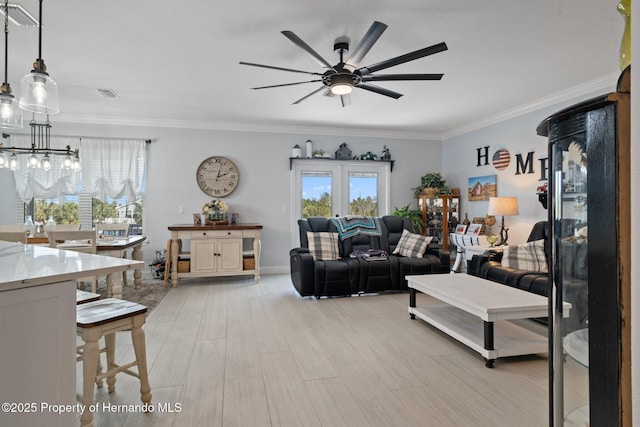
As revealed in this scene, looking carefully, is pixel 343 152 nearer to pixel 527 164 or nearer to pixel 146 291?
pixel 527 164

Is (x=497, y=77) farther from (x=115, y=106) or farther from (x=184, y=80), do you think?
(x=115, y=106)

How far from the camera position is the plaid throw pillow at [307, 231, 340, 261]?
15.0ft

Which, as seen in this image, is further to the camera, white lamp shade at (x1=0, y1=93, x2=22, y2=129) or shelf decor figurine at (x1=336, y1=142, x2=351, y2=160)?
shelf decor figurine at (x1=336, y1=142, x2=351, y2=160)

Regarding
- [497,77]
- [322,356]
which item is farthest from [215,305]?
[497,77]

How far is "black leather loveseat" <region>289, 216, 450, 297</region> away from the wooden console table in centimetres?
96

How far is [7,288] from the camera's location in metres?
1.21

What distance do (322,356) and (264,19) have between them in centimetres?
265

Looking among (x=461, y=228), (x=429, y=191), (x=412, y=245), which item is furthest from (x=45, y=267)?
(x=429, y=191)

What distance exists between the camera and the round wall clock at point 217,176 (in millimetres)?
5781

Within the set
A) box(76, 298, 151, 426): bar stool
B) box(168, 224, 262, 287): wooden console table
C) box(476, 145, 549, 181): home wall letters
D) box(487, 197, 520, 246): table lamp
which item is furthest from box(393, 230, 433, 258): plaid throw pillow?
box(76, 298, 151, 426): bar stool

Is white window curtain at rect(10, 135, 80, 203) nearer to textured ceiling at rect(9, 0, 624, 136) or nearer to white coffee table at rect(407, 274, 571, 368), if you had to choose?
textured ceiling at rect(9, 0, 624, 136)

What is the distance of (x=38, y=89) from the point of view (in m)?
1.75

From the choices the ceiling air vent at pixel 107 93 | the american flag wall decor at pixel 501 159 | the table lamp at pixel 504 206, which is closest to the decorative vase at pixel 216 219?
the ceiling air vent at pixel 107 93

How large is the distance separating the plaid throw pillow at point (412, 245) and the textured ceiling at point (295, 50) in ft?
6.25
